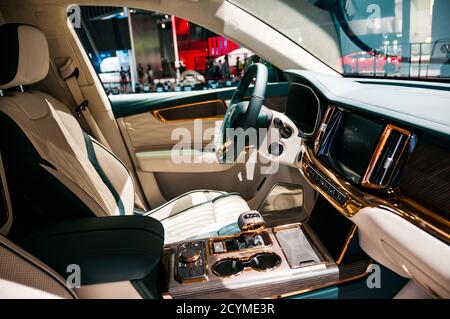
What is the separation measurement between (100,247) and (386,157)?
73 cm

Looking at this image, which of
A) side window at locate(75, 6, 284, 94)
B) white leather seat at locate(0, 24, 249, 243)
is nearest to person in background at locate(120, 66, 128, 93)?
side window at locate(75, 6, 284, 94)

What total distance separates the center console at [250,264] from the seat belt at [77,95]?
0.95m

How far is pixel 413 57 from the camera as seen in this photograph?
4.68 ft

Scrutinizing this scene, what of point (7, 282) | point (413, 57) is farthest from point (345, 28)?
point (7, 282)

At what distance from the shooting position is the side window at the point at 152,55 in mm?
2818

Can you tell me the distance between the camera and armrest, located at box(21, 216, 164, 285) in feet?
2.85

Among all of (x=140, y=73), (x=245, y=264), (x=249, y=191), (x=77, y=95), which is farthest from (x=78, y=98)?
(x=140, y=73)

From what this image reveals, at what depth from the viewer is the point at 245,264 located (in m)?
1.22

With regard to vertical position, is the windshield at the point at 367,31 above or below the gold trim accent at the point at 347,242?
above

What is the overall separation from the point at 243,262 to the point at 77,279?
552 millimetres

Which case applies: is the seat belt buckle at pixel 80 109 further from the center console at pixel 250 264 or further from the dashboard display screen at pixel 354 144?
the dashboard display screen at pixel 354 144

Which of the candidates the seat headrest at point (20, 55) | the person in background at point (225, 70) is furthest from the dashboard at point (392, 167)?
the person in background at point (225, 70)

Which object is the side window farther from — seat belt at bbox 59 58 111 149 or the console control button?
the console control button
